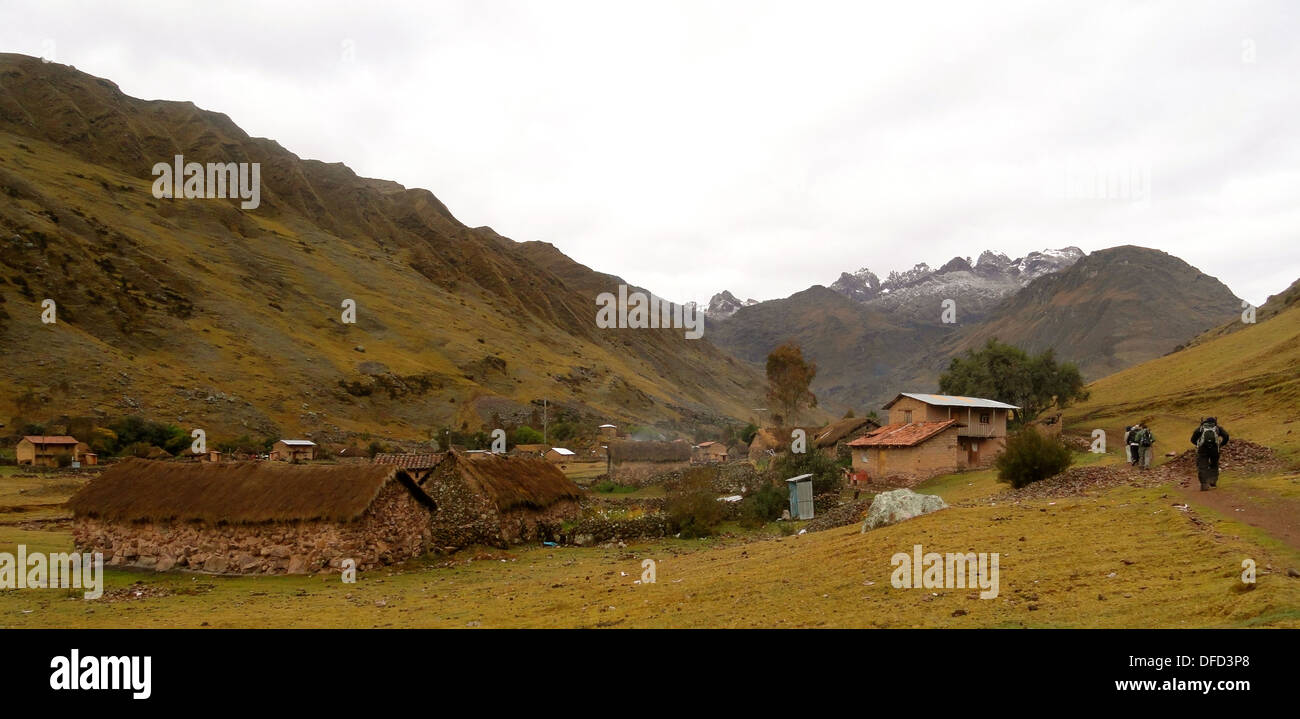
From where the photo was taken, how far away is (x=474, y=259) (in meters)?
189

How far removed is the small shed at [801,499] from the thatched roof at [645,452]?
3051 cm

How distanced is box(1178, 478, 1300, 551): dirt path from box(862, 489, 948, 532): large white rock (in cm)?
548

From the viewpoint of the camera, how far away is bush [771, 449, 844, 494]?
129ft

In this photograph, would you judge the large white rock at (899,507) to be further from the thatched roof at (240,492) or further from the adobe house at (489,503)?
the thatched roof at (240,492)

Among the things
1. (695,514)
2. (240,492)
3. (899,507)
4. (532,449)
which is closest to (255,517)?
(240,492)

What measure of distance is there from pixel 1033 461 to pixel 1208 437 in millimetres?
8430

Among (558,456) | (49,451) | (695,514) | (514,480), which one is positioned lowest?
(558,456)

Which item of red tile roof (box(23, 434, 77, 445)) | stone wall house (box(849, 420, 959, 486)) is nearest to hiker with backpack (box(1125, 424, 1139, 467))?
stone wall house (box(849, 420, 959, 486))

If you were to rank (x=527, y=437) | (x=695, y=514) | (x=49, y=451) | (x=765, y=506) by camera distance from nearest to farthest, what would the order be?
(x=695, y=514) < (x=765, y=506) < (x=49, y=451) < (x=527, y=437)

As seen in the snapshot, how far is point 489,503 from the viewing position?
87.4ft

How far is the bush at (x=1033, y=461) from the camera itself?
26122mm

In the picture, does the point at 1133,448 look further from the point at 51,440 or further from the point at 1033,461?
the point at 51,440
